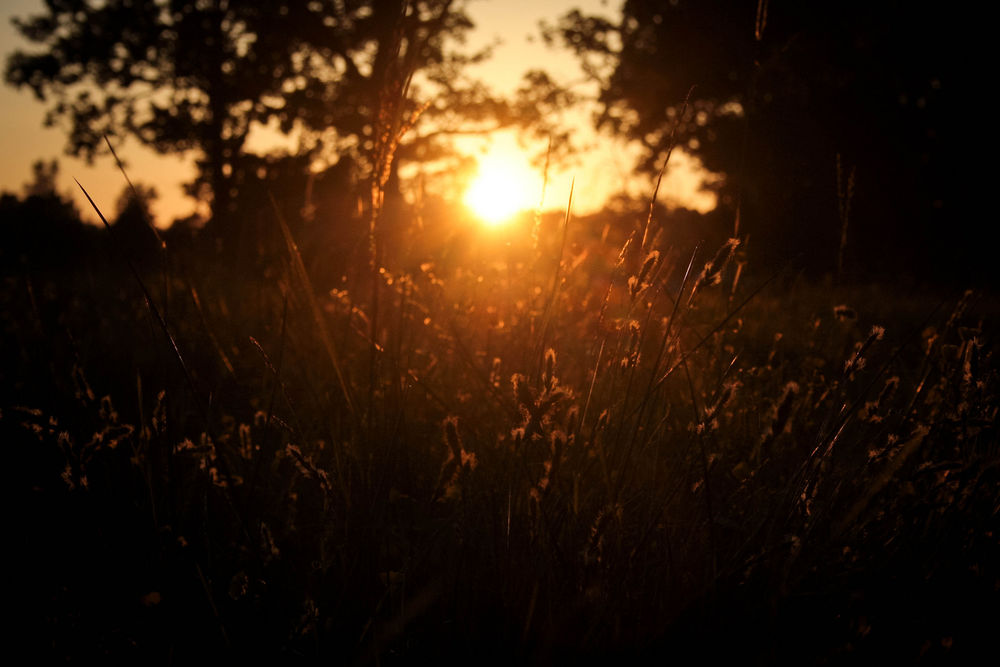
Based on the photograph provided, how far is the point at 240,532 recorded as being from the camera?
1354 mm

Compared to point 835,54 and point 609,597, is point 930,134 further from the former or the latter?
point 609,597

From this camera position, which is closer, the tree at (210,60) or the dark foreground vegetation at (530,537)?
the dark foreground vegetation at (530,537)

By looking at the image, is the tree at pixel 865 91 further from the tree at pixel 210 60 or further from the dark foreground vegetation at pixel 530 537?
the dark foreground vegetation at pixel 530 537

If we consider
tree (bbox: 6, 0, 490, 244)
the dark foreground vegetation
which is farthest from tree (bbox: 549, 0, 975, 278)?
the dark foreground vegetation

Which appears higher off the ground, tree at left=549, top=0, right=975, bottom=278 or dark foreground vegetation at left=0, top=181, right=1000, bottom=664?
tree at left=549, top=0, right=975, bottom=278

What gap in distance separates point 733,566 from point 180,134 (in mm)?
17455

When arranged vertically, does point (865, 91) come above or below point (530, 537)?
above

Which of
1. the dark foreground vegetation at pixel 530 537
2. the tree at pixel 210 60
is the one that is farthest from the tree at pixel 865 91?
the dark foreground vegetation at pixel 530 537

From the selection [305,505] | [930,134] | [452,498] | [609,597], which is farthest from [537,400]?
[930,134]

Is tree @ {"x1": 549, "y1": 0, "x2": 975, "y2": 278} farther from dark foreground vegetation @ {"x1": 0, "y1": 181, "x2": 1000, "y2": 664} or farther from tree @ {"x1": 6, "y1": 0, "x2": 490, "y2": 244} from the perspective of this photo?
dark foreground vegetation @ {"x1": 0, "y1": 181, "x2": 1000, "y2": 664}

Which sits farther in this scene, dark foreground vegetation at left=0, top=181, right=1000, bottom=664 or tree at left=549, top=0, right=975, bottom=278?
tree at left=549, top=0, right=975, bottom=278

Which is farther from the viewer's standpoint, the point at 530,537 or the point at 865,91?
the point at 865,91

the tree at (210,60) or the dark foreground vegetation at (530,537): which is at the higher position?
the tree at (210,60)

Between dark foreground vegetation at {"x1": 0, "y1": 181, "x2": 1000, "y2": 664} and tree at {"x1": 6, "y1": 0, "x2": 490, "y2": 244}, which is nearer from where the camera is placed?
dark foreground vegetation at {"x1": 0, "y1": 181, "x2": 1000, "y2": 664}
